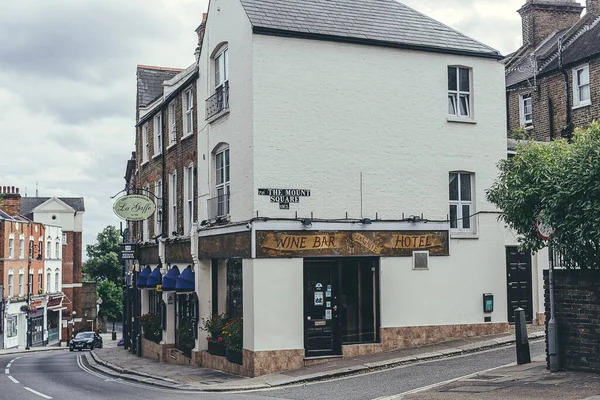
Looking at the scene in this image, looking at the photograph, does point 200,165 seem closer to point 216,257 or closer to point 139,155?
point 216,257

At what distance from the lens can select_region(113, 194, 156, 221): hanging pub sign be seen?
2693 centimetres

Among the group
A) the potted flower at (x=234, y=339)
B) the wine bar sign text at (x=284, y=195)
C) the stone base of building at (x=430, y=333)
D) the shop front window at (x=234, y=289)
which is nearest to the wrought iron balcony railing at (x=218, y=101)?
the wine bar sign text at (x=284, y=195)

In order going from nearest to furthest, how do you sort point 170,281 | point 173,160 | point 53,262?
point 170,281, point 173,160, point 53,262

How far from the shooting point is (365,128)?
20.7 meters

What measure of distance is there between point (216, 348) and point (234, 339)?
239cm

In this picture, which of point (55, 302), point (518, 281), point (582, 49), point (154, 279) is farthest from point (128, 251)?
point (55, 302)

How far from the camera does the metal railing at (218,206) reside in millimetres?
21850

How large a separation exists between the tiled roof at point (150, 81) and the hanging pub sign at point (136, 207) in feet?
28.2

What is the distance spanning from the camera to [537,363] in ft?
51.3

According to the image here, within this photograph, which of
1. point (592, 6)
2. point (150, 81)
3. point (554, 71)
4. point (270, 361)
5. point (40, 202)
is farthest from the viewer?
point (40, 202)

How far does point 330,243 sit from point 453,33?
8073mm

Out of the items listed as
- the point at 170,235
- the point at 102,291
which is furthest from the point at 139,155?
the point at 102,291

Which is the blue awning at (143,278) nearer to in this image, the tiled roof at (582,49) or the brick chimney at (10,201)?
the tiled roof at (582,49)

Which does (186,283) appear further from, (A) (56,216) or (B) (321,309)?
(A) (56,216)
